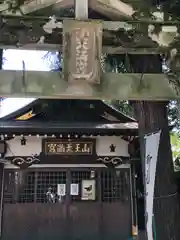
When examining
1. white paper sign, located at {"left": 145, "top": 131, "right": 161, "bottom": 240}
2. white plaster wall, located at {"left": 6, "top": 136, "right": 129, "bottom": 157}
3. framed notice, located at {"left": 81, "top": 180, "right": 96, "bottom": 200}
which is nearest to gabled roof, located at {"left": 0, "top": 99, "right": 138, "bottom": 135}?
white plaster wall, located at {"left": 6, "top": 136, "right": 129, "bottom": 157}

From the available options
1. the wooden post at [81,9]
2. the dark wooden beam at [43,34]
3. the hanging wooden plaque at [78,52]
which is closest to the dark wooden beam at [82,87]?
the hanging wooden plaque at [78,52]

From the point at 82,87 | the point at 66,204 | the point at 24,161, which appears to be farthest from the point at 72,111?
the point at 82,87

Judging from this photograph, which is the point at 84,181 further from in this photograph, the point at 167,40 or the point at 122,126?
the point at 167,40

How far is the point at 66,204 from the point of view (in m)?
9.22

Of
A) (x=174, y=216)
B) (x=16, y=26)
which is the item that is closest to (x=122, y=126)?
(x=174, y=216)

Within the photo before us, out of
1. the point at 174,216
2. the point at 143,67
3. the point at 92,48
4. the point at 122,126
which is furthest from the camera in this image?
the point at 122,126

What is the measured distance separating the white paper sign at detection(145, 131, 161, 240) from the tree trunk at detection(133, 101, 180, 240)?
9.0 inches

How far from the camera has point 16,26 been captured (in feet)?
16.6

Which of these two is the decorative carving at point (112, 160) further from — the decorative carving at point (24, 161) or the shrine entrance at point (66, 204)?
the decorative carving at point (24, 161)

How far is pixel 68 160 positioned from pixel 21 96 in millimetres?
4893

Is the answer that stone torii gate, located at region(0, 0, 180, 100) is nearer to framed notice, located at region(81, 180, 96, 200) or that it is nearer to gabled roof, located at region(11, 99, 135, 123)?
gabled roof, located at region(11, 99, 135, 123)

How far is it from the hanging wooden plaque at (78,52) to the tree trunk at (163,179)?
2.36 meters

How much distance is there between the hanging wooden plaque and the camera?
15.2ft

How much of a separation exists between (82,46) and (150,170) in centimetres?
228
